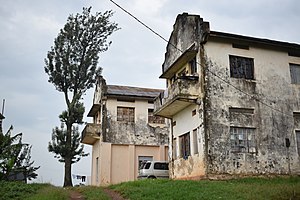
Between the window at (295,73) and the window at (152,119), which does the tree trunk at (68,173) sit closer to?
the window at (152,119)

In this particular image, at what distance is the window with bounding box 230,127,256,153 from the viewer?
21000mm

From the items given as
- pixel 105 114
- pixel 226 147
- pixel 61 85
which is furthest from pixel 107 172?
pixel 226 147

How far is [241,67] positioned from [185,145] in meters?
5.89

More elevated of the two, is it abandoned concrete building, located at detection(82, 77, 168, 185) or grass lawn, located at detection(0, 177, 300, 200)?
abandoned concrete building, located at detection(82, 77, 168, 185)

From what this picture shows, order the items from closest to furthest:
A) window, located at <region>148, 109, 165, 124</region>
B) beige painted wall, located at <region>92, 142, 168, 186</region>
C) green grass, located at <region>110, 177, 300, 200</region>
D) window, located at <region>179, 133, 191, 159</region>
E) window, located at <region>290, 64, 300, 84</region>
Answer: green grass, located at <region>110, 177, 300, 200</region>
window, located at <region>179, 133, 191, 159</region>
window, located at <region>290, 64, 300, 84</region>
beige painted wall, located at <region>92, 142, 168, 186</region>
window, located at <region>148, 109, 165, 124</region>

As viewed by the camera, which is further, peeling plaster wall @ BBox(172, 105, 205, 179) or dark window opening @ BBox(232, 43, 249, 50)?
dark window opening @ BBox(232, 43, 249, 50)

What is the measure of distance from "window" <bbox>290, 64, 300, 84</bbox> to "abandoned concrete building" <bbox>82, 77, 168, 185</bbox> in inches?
493

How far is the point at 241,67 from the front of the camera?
22516mm

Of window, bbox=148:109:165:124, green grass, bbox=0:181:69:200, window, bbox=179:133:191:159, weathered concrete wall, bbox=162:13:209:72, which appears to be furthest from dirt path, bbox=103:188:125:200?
window, bbox=148:109:165:124

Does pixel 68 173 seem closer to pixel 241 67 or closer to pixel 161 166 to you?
pixel 161 166

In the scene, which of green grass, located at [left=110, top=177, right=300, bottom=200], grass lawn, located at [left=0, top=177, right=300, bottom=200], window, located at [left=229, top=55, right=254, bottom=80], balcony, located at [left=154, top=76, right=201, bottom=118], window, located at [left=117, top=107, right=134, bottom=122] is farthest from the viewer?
window, located at [left=117, top=107, right=134, bottom=122]

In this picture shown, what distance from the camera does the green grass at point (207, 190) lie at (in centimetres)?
1435

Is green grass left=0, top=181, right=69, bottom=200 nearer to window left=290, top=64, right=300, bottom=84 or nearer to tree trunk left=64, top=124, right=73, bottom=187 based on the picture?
tree trunk left=64, top=124, right=73, bottom=187

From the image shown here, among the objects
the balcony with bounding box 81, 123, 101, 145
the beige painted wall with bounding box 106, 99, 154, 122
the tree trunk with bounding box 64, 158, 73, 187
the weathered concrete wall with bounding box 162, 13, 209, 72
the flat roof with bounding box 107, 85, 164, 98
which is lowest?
the tree trunk with bounding box 64, 158, 73, 187
